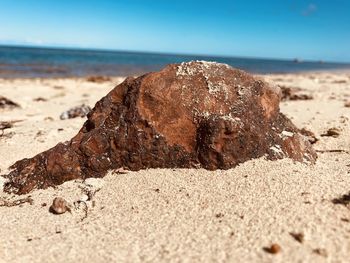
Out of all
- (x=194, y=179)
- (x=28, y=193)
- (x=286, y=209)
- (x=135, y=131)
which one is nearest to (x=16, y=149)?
(x=28, y=193)

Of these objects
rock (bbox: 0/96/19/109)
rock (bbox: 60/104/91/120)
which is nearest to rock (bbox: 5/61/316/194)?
rock (bbox: 60/104/91/120)

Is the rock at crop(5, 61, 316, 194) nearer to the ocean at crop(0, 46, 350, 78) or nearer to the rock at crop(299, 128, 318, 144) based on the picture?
the rock at crop(299, 128, 318, 144)

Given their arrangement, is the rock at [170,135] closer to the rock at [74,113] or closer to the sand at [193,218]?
the sand at [193,218]

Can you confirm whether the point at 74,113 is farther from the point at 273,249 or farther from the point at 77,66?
the point at 77,66

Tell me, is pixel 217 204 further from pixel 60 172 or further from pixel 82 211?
pixel 60 172

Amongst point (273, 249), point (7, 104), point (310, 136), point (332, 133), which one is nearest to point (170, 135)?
point (273, 249)

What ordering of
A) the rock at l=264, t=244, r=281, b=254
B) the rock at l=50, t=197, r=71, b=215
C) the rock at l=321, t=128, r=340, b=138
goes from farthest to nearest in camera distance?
the rock at l=321, t=128, r=340, b=138
the rock at l=50, t=197, r=71, b=215
the rock at l=264, t=244, r=281, b=254
